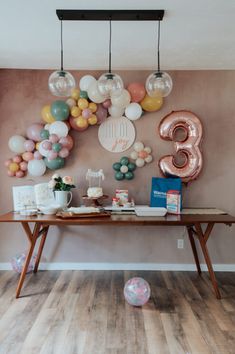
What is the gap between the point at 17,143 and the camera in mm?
3338

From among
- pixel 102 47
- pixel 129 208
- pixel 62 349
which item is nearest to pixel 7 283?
pixel 62 349

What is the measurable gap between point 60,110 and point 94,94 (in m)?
0.42

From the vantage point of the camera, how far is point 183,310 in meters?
2.58

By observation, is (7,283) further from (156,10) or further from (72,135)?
(156,10)

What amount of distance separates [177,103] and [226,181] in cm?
111

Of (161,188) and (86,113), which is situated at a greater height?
(86,113)

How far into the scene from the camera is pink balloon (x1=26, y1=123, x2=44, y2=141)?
10.9ft

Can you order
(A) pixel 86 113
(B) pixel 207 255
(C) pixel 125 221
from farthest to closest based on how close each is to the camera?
1. (A) pixel 86 113
2. (B) pixel 207 255
3. (C) pixel 125 221

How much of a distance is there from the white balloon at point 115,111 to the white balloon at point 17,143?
3.53 feet

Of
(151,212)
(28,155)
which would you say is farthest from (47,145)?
(151,212)

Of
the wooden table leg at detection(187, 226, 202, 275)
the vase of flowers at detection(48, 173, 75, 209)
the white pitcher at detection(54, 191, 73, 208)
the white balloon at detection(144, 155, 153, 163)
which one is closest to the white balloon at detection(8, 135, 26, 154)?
the vase of flowers at detection(48, 173, 75, 209)

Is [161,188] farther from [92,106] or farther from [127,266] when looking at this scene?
[92,106]

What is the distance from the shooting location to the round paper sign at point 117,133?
11.3ft

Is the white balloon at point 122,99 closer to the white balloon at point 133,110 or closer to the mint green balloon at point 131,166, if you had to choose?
the white balloon at point 133,110
